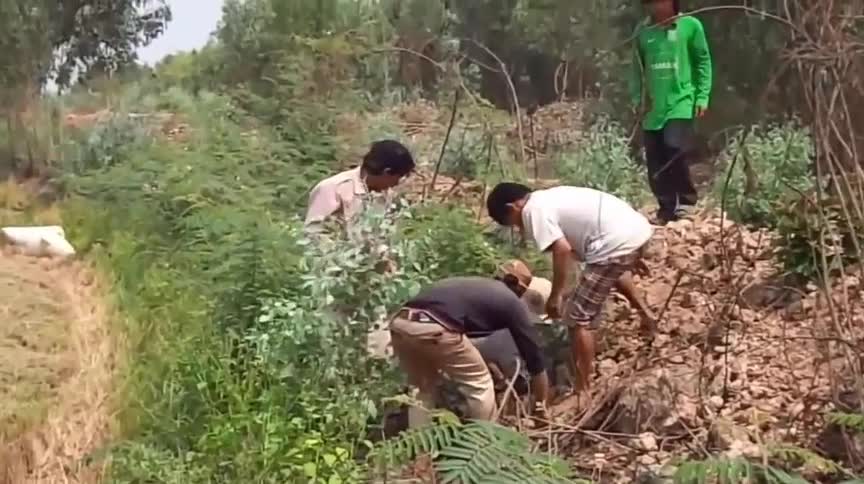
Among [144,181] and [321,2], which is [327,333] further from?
[321,2]

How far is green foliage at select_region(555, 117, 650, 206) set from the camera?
22.8ft

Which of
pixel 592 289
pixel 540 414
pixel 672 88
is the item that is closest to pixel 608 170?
pixel 672 88

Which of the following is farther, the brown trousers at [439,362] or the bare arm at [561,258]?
the bare arm at [561,258]

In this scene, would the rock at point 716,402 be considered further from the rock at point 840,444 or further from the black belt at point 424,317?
the black belt at point 424,317

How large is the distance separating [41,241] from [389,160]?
4.28 metres

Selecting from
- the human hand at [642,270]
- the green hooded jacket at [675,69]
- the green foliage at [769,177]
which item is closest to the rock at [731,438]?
the green foliage at [769,177]

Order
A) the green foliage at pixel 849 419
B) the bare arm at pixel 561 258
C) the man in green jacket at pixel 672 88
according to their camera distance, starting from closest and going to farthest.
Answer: the green foliage at pixel 849 419 < the bare arm at pixel 561 258 < the man in green jacket at pixel 672 88

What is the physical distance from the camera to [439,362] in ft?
14.9

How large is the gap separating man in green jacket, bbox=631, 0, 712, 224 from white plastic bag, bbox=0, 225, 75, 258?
3.98m

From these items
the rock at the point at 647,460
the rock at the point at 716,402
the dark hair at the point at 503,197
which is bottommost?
the rock at the point at 647,460

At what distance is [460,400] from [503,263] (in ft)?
3.28

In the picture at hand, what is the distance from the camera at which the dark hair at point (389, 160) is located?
494cm

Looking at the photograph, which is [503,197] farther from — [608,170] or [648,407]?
[608,170]

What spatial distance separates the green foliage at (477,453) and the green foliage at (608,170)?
3.45m
